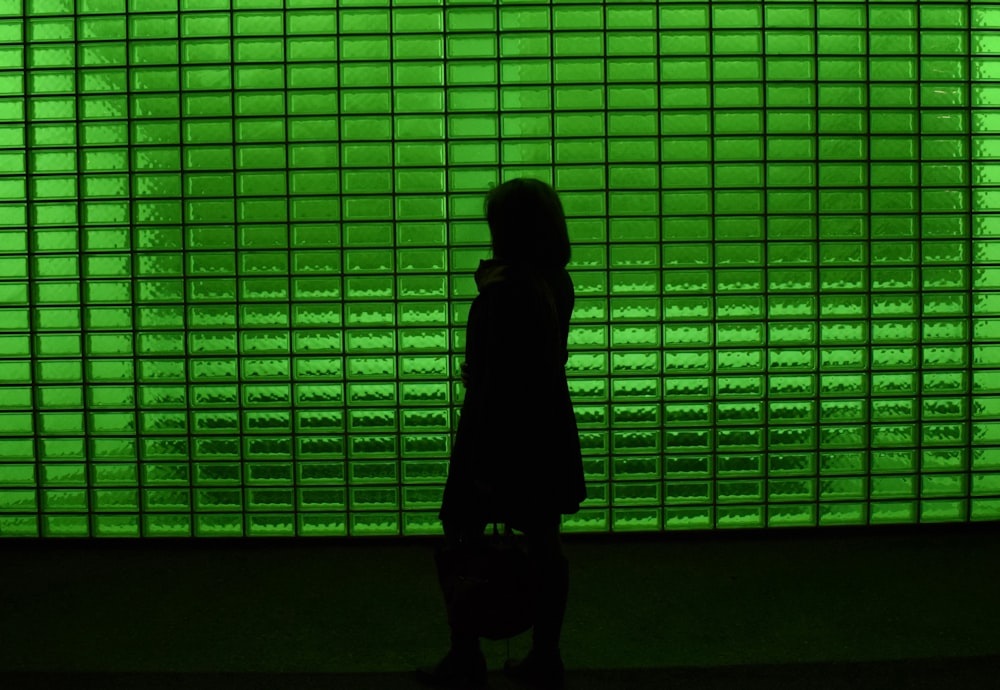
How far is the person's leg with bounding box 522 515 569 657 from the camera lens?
8.41ft

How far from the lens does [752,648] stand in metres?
3.06

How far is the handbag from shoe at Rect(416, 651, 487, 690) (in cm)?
24

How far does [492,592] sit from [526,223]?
41.1 inches

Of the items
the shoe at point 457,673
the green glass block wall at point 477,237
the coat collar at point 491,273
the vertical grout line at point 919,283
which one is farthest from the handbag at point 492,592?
the vertical grout line at point 919,283

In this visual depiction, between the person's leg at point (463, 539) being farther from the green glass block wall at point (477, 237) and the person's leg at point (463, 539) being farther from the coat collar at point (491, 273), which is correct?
the green glass block wall at point (477, 237)

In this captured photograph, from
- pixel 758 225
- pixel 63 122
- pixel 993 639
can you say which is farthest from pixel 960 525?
pixel 63 122

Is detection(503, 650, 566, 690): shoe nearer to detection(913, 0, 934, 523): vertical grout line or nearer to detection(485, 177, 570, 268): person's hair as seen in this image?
detection(485, 177, 570, 268): person's hair

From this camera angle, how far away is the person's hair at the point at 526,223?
257 cm

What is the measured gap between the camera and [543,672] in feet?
8.83

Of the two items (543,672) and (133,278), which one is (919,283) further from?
(133,278)

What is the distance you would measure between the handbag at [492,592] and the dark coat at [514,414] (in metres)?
0.12

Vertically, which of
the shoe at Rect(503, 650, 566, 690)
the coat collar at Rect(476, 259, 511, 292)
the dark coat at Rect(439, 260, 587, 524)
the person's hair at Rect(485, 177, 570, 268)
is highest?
the person's hair at Rect(485, 177, 570, 268)

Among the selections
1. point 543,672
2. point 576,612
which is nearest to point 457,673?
point 543,672

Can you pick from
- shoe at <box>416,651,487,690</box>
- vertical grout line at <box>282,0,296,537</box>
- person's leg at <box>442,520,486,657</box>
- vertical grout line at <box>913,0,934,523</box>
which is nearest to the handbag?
person's leg at <box>442,520,486,657</box>
